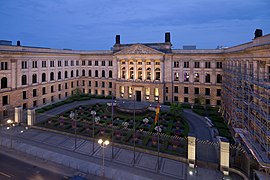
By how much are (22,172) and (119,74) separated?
4434 centimetres

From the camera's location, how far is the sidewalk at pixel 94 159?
22.6 meters

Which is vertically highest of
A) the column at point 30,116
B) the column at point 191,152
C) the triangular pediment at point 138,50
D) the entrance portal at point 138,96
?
the triangular pediment at point 138,50

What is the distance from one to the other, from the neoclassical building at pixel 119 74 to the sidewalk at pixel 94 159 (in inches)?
629

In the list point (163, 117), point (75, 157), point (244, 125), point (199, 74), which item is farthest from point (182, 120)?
point (75, 157)

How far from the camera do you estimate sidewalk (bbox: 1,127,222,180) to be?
891 inches

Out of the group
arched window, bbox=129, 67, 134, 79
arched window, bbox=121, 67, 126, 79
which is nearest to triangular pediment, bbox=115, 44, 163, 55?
arched window, bbox=129, 67, 134, 79

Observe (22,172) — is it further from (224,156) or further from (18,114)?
(224,156)

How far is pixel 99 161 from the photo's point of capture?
2550 cm

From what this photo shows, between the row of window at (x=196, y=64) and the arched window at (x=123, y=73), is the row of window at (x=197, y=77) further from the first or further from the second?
the arched window at (x=123, y=73)

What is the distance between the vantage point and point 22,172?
73.7ft

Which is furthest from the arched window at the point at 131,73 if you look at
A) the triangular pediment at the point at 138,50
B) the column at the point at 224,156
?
the column at the point at 224,156

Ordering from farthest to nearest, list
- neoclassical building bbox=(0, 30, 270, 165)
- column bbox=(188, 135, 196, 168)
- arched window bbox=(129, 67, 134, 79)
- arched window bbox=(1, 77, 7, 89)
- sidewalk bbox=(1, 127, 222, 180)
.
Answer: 1. arched window bbox=(129, 67, 134, 79)
2. neoclassical building bbox=(0, 30, 270, 165)
3. arched window bbox=(1, 77, 7, 89)
4. column bbox=(188, 135, 196, 168)
5. sidewalk bbox=(1, 127, 222, 180)

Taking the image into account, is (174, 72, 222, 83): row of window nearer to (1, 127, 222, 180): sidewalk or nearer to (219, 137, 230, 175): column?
(219, 137, 230, 175): column

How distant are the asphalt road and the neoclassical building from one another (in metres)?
20.9
